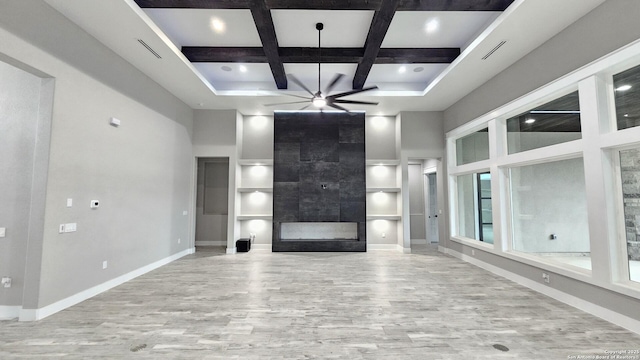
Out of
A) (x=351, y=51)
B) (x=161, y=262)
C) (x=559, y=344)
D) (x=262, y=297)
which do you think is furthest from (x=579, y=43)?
(x=161, y=262)

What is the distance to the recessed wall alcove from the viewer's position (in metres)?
6.91

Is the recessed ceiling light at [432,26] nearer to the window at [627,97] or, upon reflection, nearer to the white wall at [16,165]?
the window at [627,97]

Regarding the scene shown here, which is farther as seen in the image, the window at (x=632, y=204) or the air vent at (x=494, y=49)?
the air vent at (x=494, y=49)

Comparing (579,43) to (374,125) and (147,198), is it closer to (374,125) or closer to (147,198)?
(374,125)

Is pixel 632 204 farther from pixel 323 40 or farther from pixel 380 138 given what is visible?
pixel 380 138

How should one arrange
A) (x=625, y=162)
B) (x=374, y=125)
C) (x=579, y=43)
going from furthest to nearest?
(x=374, y=125) < (x=579, y=43) < (x=625, y=162)

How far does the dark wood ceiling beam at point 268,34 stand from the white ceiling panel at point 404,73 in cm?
194

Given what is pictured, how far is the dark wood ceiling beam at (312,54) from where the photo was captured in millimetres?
4742

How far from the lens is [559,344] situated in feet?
8.00

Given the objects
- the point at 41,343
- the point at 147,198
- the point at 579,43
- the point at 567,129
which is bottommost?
the point at 41,343

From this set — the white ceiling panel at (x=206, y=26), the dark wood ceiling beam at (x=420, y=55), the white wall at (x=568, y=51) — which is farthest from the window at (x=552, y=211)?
the white ceiling panel at (x=206, y=26)

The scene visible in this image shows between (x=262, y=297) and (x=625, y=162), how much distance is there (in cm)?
467

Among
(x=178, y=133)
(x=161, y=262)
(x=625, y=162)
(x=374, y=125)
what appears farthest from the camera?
(x=374, y=125)

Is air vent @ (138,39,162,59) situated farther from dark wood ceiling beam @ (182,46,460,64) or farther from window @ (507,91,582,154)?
window @ (507,91,582,154)
